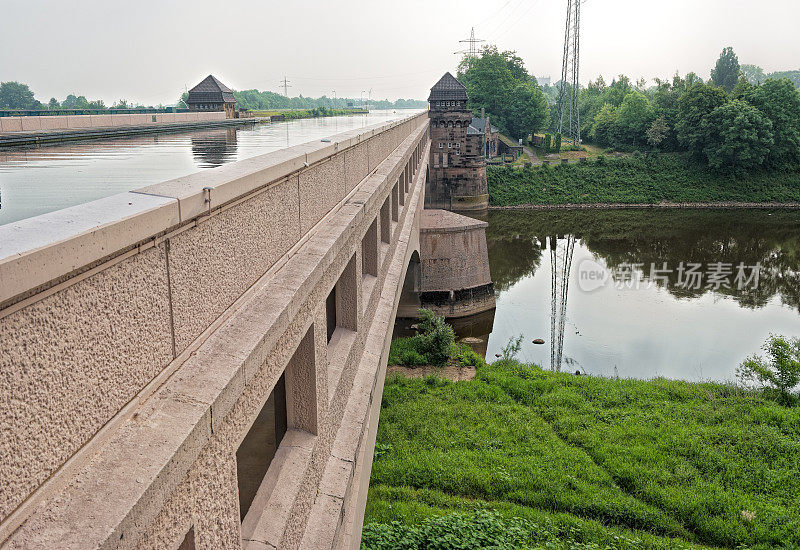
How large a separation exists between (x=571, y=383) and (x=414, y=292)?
8350mm

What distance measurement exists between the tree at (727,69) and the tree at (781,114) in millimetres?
45952

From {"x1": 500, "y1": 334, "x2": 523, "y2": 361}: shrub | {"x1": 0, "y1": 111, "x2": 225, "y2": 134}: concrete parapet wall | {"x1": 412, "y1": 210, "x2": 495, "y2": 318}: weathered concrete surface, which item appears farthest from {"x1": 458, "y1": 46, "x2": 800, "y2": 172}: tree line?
{"x1": 0, "y1": 111, "x2": 225, "y2": 134}: concrete parapet wall

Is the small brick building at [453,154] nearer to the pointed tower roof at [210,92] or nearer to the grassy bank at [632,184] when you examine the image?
the grassy bank at [632,184]

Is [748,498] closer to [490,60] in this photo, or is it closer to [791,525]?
[791,525]

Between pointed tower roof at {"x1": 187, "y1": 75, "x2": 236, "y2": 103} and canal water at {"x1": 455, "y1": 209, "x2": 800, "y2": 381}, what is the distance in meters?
12.2

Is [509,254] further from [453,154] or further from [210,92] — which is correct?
[210,92]

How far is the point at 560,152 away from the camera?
6319 centimetres

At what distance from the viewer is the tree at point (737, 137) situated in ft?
171

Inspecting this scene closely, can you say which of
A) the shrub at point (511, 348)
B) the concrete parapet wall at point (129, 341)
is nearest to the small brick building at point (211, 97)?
the shrub at point (511, 348)

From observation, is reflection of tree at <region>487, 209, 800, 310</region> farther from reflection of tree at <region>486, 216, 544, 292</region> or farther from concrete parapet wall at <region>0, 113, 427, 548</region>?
concrete parapet wall at <region>0, 113, 427, 548</region>

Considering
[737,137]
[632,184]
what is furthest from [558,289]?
[737,137]

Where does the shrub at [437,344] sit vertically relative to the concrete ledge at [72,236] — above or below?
below

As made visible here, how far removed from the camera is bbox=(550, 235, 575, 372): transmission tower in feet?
72.4

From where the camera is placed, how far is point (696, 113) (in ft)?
184
